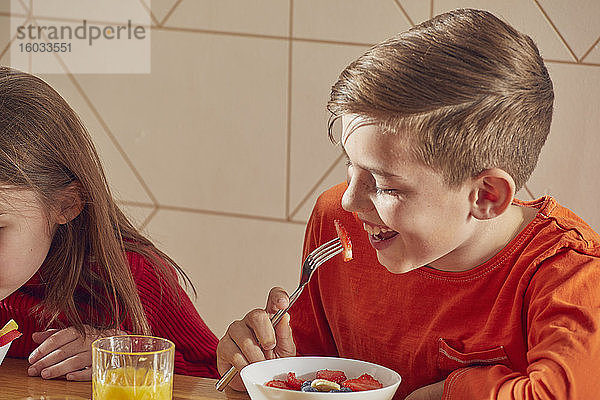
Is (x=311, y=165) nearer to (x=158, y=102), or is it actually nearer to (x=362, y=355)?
(x=158, y=102)

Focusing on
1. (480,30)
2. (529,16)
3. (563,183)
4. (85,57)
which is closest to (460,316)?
(480,30)

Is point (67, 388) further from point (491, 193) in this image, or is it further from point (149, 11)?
point (149, 11)

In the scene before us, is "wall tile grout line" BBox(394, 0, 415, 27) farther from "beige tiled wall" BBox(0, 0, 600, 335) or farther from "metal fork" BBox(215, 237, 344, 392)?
"metal fork" BBox(215, 237, 344, 392)

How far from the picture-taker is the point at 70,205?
4.13ft

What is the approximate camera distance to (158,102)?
2.20m

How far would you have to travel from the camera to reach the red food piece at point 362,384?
927 mm

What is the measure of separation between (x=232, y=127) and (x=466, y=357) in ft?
3.99

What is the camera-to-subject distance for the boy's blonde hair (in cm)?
93

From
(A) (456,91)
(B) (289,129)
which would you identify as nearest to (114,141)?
(B) (289,129)

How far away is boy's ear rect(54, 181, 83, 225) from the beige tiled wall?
892mm

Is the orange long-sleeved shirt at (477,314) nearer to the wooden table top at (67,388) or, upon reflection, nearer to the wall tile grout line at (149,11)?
the wooden table top at (67,388)

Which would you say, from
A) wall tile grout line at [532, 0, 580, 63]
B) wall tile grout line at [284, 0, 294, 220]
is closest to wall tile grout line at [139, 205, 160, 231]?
wall tile grout line at [284, 0, 294, 220]

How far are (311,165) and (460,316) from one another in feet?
3.36

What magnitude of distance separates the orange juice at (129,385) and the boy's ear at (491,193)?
1.42ft
